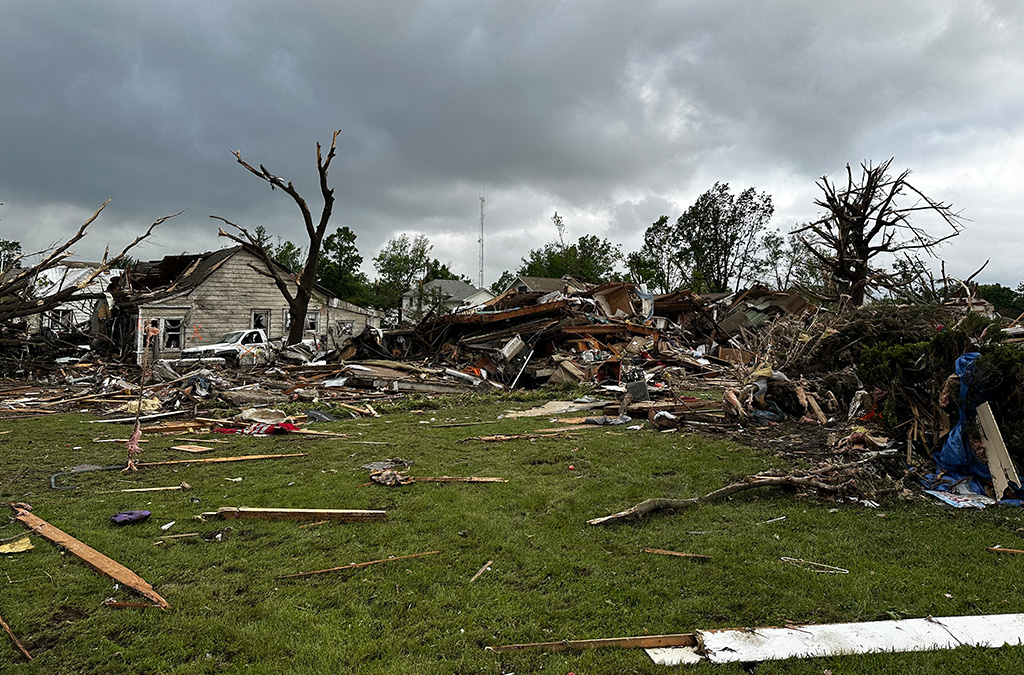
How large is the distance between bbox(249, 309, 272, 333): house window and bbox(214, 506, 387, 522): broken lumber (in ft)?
74.0

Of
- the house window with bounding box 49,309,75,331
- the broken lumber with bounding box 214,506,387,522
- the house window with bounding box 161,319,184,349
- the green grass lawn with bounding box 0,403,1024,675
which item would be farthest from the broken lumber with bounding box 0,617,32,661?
the house window with bounding box 49,309,75,331

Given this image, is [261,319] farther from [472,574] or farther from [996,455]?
[996,455]

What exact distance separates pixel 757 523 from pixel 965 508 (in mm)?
2029

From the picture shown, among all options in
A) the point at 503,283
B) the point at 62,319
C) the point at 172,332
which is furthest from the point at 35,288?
the point at 503,283

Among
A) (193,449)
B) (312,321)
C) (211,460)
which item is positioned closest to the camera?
(211,460)

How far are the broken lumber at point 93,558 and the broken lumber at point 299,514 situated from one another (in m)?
1.07

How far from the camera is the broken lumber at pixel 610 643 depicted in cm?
315

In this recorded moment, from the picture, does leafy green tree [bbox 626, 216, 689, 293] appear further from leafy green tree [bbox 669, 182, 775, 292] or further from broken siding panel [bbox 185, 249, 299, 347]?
broken siding panel [bbox 185, 249, 299, 347]

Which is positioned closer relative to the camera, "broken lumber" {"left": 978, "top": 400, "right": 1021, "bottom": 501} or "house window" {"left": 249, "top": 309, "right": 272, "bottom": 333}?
"broken lumber" {"left": 978, "top": 400, "right": 1021, "bottom": 501}

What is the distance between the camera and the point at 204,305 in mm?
23891

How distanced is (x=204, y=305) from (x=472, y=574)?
23.7 m

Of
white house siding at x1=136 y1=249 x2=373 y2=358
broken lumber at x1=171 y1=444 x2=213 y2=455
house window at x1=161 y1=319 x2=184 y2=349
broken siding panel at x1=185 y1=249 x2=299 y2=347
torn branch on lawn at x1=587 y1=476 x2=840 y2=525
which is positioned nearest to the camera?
torn branch on lawn at x1=587 y1=476 x2=840 y2=525

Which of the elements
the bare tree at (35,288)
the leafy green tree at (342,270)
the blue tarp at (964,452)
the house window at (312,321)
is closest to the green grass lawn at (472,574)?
the blue tarp at (964,452)

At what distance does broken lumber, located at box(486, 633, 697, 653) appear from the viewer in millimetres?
3154
